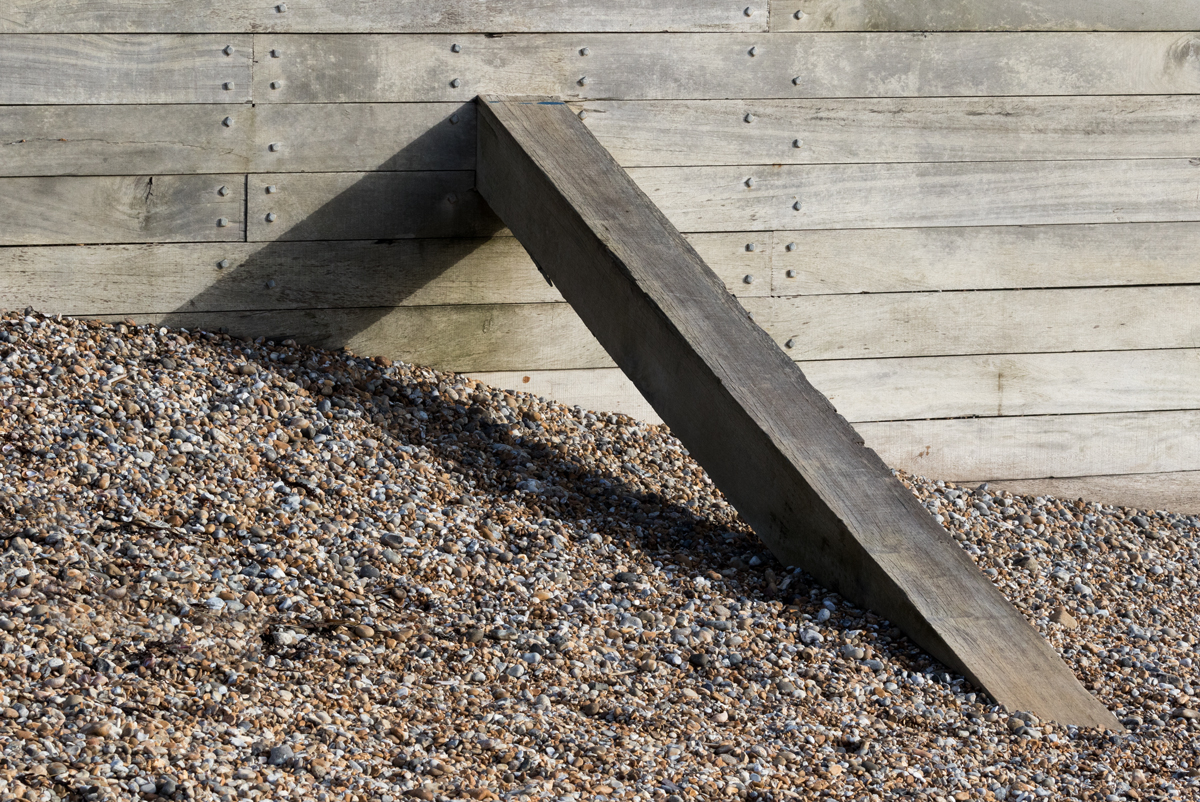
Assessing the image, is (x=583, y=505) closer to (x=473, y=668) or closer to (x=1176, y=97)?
(x=473, y=668)

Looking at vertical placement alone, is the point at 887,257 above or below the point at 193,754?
above

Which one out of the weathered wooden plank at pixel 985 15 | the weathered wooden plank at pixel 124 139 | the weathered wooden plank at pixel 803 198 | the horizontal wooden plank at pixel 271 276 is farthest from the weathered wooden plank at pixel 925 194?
the weathered wooden plank at pixel 124 139

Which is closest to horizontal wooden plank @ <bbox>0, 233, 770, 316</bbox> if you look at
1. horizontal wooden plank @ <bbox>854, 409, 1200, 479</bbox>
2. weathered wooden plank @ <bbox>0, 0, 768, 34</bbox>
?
weathered wooden plank @ <bbox>0, 0, 768, 34</bbox>

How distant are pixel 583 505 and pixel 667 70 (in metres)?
1.44

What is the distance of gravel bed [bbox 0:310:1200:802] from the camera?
2064 mm

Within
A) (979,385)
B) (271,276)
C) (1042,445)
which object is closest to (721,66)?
(979,385)

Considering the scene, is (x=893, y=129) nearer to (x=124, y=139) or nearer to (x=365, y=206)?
(x=365, y=206)

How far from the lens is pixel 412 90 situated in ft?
11.6

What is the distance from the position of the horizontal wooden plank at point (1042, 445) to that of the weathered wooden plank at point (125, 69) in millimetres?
2348

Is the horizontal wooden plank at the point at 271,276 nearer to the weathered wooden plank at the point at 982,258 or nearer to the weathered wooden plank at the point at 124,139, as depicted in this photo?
the weathered wooden plank at the point at 124,139

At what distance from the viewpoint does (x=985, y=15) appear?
12.7ft

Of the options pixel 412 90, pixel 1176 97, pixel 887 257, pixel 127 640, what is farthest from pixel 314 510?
pixel 1176 97

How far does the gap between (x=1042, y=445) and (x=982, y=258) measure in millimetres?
731

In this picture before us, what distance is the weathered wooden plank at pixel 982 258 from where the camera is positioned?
12.8 ft
